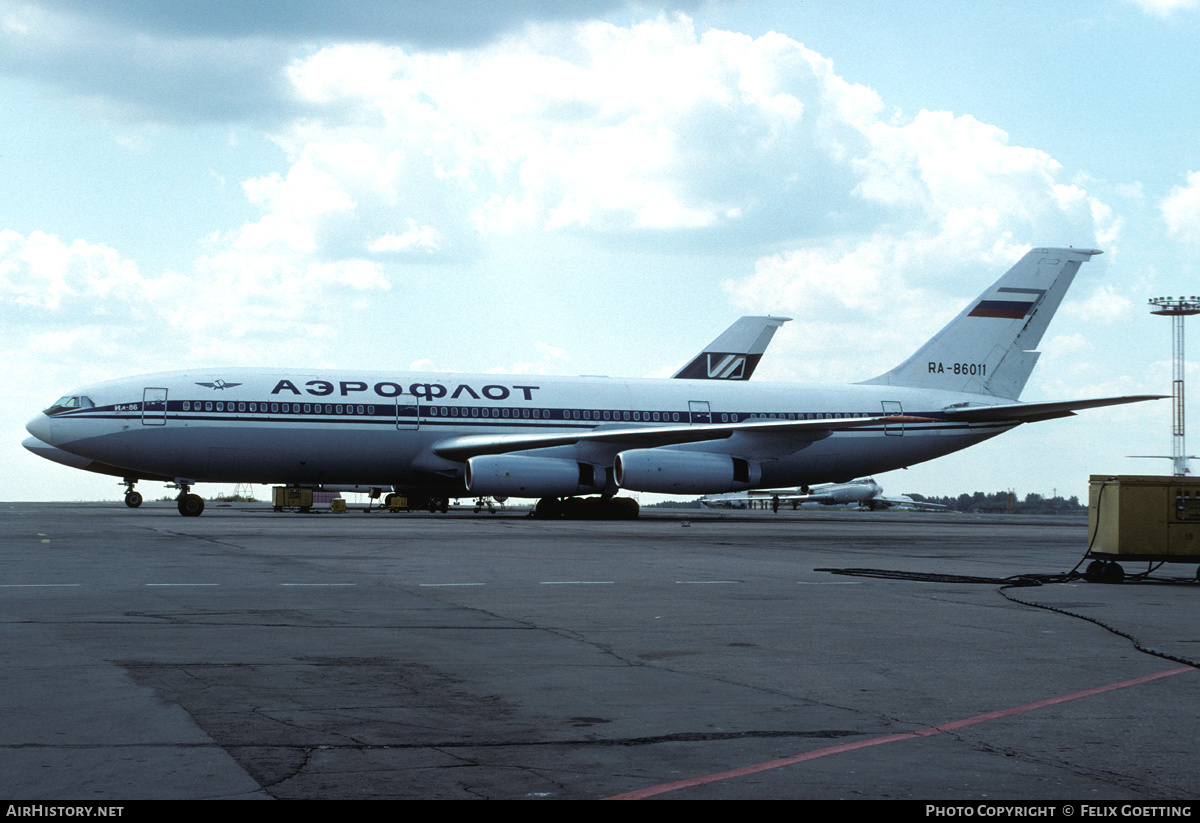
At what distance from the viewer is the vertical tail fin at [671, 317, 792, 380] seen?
5941 cm

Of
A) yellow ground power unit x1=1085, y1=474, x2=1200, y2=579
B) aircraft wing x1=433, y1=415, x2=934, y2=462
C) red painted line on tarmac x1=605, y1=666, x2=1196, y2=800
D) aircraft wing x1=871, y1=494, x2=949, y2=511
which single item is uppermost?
aircraft wing x1=433, y1=415, x2=934, y2=462

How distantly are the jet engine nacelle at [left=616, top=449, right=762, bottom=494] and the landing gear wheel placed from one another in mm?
12579

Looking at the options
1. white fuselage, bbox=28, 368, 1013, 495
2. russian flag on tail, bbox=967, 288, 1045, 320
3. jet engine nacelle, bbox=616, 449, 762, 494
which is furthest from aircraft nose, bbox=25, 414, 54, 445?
russian flag on tail, bbox=967, 288, 1045, 320

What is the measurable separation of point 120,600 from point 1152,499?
41.2ft

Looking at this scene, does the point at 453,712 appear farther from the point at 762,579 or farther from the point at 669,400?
the point at 669,400

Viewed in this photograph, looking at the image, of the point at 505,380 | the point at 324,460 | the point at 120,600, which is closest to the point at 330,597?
the point at 120,600

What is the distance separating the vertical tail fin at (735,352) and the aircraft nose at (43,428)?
32.7 meters

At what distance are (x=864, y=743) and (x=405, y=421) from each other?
29.8 metres

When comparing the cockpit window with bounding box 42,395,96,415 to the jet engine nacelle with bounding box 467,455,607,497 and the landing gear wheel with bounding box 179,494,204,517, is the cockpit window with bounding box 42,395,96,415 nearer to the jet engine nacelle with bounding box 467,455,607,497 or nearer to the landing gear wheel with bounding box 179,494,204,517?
the landing gear wheel with bounding box 179,494,204,517

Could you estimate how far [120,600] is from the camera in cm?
1107

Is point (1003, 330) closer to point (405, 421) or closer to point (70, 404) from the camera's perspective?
point (405, 421)

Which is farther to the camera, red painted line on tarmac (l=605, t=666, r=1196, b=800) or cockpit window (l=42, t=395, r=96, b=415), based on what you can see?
cockpit window (l=42, t=395, r=96, b=415)

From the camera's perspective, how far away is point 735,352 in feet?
197

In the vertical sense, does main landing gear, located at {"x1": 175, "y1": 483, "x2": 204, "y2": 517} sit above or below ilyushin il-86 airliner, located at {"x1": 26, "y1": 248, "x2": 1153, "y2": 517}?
below
